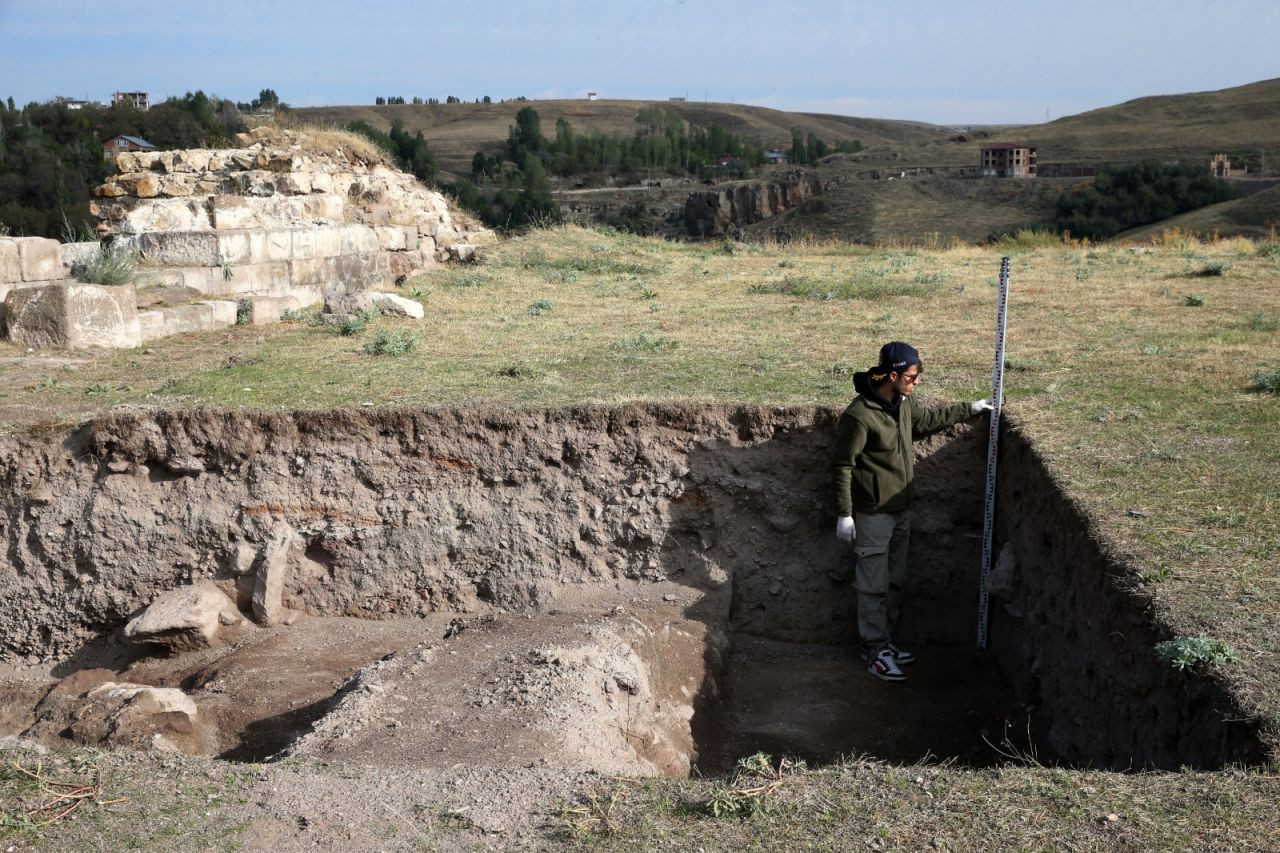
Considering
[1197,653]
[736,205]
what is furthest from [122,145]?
[1197,653]

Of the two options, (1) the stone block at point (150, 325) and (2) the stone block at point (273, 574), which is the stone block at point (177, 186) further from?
(2) the stone block at point (273, 574)

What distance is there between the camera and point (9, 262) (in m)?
11.3

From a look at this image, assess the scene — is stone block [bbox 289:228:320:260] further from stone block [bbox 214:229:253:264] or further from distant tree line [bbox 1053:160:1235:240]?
distant tree line [bbox 1053:160:1235:240]

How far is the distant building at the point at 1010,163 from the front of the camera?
188 feet

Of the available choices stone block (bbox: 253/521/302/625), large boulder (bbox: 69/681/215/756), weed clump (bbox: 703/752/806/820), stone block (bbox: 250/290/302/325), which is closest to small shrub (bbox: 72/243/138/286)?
stone block (bbox: 250/290/302/325)

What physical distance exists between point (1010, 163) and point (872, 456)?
5541 centimetres

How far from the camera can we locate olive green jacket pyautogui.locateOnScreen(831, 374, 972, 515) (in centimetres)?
689

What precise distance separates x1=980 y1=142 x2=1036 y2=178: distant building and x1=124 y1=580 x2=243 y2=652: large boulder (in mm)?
54464

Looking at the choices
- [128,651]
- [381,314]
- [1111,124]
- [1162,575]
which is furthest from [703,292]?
[1111,124]

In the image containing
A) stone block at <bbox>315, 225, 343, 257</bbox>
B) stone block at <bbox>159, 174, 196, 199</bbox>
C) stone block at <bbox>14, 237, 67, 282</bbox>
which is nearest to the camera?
stone block at <bbox>14, 237, 67, 282</bbox>

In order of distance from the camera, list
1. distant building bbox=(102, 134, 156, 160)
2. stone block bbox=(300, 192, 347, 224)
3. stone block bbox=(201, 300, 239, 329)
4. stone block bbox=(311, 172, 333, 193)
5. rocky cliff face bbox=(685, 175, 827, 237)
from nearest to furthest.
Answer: stone block bbox=(201, 300, 239, 329) < stone block bbox=(300, 192, 347, 224) < stone block bbox=(311, 172, 333, 193) < distant building bbox=(102, 134, 156, 160) < rocky cliff face bbox=(685, 175, 827, 237)

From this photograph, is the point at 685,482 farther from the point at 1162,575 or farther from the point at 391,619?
the point at 1162,575

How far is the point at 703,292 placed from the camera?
14.4m

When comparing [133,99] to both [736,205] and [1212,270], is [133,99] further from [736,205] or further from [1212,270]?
[1212,270]
